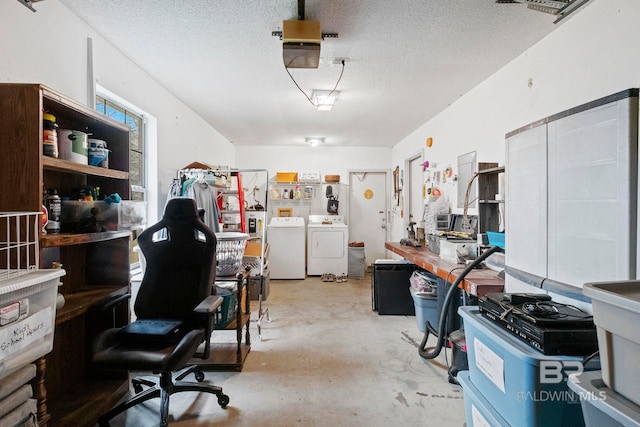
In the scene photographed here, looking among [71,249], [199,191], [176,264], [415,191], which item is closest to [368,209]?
[415,191]

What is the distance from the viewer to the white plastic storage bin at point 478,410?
105 centimetres

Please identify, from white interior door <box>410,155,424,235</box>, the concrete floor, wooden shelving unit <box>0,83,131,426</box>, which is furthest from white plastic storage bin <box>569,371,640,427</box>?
white interior door <box>410,155,424,235</box>

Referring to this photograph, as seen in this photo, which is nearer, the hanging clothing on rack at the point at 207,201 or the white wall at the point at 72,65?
the white wall at the point at 72,65

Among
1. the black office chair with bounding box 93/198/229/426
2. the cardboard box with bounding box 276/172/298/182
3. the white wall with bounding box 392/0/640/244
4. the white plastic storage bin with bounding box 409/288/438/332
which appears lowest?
the white plastic storage bin with bounding box 409/288/438/332

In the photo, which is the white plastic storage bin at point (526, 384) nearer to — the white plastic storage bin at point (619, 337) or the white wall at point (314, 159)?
the white plastic storage bin at point (619, 337)

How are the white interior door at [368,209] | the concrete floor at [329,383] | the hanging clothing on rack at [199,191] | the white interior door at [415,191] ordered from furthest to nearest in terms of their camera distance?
the white interior door at [368,209]
the white interior door at [415,191]
the hanging clothing on rack at [199,191]
the concrete floor at [329,383]

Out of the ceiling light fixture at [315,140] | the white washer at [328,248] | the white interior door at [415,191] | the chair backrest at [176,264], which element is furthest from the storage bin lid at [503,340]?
the ceiling light fixture at [315,140]

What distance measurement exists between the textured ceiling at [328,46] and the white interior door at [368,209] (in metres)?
2.29

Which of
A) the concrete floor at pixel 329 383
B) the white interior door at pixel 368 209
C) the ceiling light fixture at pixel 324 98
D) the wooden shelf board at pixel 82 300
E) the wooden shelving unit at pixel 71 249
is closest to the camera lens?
the wooden shelving unit at pixel 71 249

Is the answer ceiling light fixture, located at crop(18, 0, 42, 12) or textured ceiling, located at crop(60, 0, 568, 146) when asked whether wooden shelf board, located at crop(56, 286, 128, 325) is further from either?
textured ceiling, located at crop(60, 0, 568, 146)

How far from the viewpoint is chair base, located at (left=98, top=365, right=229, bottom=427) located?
1.54m

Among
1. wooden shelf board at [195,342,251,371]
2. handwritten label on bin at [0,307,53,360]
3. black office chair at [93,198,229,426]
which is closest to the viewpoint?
handwritten label on bin at [0,307,53,360]

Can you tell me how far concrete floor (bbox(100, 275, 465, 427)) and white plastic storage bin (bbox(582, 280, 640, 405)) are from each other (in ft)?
4.10

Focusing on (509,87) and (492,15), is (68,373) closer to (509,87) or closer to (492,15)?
(492,15)
